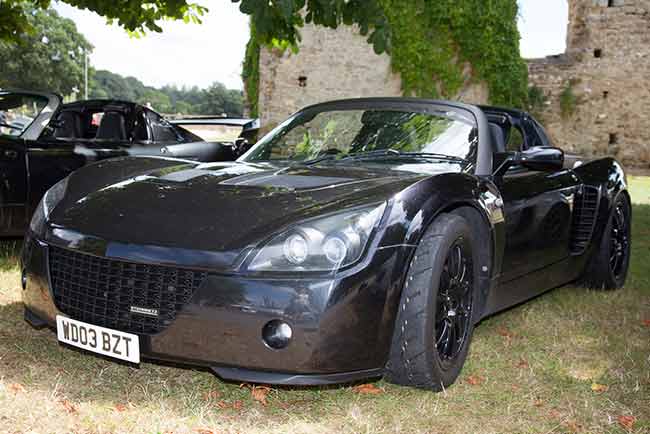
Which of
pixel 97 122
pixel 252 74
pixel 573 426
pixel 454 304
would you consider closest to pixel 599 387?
pixel 573 426

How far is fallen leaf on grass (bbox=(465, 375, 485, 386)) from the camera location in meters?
3.23

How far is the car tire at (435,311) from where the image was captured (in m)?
2.81

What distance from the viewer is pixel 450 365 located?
10.2 feet

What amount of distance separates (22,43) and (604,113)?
15362 millimetres

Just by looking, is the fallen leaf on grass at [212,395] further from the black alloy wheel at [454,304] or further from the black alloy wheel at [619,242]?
the black alloy wheel at [619,242]

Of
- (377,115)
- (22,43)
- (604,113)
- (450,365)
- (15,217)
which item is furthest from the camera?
(604,113)

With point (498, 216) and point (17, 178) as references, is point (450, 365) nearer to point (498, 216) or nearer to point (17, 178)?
point (498, 216)

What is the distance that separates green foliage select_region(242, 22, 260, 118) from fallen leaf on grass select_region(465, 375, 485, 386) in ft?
49.5

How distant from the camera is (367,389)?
123 inches

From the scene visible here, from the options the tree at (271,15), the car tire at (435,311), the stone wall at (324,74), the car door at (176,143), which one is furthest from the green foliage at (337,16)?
the stone wall at (324,74)

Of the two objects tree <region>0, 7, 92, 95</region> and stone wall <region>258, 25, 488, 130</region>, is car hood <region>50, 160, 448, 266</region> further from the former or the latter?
tree <region>0, 7, 92, 95</region>

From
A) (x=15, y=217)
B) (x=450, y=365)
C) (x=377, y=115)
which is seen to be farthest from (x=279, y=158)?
(x=15, y=217)

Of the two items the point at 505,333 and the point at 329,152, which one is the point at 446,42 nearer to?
the point at 505,333

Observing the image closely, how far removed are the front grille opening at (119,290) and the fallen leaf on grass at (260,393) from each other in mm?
601
